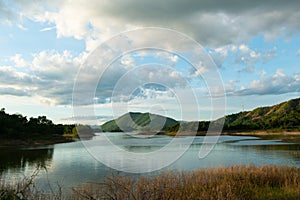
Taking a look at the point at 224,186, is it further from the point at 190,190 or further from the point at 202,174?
the point at 202,174

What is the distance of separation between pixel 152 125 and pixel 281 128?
66.3 metres

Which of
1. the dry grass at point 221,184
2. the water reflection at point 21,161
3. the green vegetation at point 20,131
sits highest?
the green vegetation at point 20,131

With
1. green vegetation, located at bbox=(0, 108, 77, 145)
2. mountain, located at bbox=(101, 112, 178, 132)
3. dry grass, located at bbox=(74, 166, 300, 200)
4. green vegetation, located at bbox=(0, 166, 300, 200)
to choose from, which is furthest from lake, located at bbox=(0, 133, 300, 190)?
green vegetation, located at bbox=(0, 108, 77, 145)

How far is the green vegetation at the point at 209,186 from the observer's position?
32.7 ft

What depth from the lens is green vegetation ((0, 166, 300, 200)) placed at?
9961 mm

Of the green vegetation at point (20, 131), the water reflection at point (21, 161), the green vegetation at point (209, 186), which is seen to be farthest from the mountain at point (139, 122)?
the green vegetation at point (20, 131)

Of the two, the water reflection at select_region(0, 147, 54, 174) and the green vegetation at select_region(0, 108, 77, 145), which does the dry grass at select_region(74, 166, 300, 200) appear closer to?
the water reflection at select_region(0, 147, 54, 174)

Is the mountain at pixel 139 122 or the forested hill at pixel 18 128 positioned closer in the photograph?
the mountain at pixel 139 122

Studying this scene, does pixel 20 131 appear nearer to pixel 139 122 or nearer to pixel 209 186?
pixel 139 122

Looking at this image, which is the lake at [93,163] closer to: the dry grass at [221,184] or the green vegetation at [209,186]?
the green vegetation at [209,186]

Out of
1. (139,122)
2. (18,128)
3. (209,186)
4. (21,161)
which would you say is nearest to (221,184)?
(209,186)

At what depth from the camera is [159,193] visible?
9.20m

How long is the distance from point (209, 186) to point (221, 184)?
1.77 feet

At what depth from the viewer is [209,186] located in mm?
12281
